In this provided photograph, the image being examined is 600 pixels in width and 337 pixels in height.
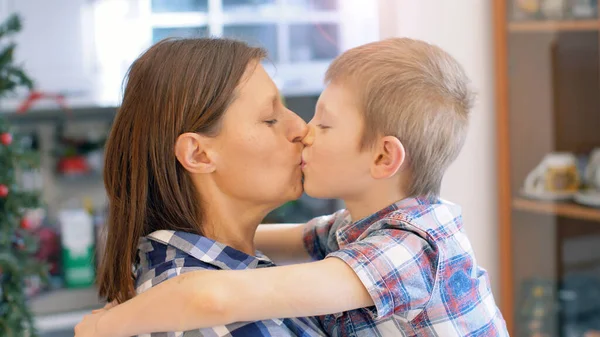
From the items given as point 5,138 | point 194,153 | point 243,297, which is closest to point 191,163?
point 194,153

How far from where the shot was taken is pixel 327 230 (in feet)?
4.71

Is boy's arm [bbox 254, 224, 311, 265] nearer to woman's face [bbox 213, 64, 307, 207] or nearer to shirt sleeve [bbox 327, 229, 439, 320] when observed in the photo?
woman's face [bbox 213, 64, 307, 207]

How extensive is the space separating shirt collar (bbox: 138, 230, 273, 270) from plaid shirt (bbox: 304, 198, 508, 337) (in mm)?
153

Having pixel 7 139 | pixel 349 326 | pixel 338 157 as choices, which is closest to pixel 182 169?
pixel 338 157

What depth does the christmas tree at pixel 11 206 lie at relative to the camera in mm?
2000

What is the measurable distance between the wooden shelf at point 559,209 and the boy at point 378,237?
4.20ft

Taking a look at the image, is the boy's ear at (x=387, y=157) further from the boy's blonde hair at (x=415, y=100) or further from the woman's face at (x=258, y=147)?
the woman's face at (x=258, y=147)

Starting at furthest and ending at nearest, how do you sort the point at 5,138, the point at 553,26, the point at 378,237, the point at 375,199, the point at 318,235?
the point at 553,26, the point at 5,138, the point at 318,235, the point at 375,199, the point at 378,237

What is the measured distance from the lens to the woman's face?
1.21m

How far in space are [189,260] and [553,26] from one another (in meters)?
1.77

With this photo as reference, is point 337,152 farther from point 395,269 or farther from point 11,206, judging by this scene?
point 11,206

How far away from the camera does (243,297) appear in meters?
1.01

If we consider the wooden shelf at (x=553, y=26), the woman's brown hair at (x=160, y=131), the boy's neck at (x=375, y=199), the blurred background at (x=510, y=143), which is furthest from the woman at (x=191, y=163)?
the wooden shelf at (x=553, y=26)

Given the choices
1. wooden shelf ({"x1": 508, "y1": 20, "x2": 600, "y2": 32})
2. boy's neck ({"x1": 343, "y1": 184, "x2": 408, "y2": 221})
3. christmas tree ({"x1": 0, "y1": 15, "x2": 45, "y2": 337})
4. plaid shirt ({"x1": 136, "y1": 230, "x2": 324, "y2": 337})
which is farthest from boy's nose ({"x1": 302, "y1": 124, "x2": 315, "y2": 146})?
wooden shelf ({"x1": 508, "y1": 20, "x2": 600, "y2": 32})
